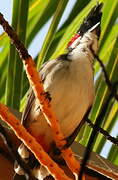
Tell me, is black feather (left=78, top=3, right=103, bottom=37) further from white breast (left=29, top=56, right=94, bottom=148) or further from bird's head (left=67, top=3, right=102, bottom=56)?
white breast (left=29, top=56, right=94, bottom=148)

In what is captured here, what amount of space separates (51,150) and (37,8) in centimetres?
40

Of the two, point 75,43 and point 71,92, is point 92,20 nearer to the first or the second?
point 75,43

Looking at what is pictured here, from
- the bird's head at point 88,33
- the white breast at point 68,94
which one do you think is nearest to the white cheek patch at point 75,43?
the bird's head at point 88,33

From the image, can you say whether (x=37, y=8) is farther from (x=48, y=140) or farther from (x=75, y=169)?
(x=75, y=169)

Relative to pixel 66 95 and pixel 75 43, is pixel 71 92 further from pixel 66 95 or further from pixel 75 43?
pixel 75 43

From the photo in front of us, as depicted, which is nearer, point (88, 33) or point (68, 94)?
point (68, 94)

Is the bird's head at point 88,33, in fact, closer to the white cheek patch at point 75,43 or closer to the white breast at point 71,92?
the white cheek patch at point 75,43

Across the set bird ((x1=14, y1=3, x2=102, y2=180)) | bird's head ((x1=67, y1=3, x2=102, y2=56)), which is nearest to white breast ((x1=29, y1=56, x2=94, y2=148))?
bird ((x1=14, y1=3, x2=102, y2=180))

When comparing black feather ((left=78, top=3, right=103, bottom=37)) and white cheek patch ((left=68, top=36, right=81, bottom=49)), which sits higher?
black feather ((left=78, top=3, right=103, bottom=37))

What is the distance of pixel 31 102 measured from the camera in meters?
1.27

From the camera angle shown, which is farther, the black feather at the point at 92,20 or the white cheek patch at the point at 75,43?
the white cheek patch at the point at 75,43

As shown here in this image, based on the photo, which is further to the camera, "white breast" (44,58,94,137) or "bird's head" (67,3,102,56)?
"bird's head" (67,3,102,56)

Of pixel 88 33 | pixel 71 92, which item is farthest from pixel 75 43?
pixel 71 92

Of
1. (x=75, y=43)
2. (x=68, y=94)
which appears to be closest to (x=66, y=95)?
(x=68, y=94)
